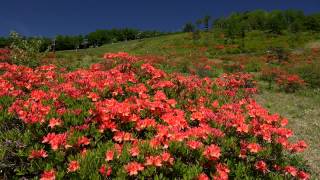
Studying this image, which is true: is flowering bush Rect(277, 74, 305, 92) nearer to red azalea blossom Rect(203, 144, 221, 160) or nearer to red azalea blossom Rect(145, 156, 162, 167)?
red azalea blossom Rect(203, 144, 221, 160)

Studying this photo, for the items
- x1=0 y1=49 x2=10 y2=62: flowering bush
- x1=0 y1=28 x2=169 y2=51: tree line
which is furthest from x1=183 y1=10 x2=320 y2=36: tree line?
x1=0 y1=49 x2=10 y2=62: flowering bush

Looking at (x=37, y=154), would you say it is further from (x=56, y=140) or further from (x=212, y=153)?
(x=212, y=153)

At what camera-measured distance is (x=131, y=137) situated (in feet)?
23.3

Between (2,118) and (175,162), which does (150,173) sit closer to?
(175,162)

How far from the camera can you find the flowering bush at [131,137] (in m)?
6.29

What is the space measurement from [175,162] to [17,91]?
4.44 metres

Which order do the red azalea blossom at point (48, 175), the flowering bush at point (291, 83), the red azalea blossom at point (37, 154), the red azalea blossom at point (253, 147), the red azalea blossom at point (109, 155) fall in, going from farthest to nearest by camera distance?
the flowering bush at point (291, 83)
the red azalea blossom at point (253, 147)
the red azalea blossom at point (37, 154)
the red azalea blossom at point (109, 155)
the red azalea blossom at point (48, 175)

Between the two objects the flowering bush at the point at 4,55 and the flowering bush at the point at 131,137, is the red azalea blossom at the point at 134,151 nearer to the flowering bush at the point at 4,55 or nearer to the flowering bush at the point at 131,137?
the flowering bush at the point at 131,137

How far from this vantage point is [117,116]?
7660mm

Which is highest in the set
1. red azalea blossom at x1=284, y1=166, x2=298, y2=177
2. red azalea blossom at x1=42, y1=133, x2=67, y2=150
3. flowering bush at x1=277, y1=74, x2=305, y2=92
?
red azalea blossom at x1=42, y1=133, x2=67, y2=150

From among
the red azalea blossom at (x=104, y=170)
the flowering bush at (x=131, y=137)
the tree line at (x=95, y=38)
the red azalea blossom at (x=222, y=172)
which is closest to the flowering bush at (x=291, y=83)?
the flowering bush at (x=131, y=137)

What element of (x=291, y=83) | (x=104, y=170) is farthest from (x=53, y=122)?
(x=291, y=83)

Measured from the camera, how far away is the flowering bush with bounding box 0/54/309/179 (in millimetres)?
6293

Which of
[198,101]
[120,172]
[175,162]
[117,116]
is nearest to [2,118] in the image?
[117,116]
